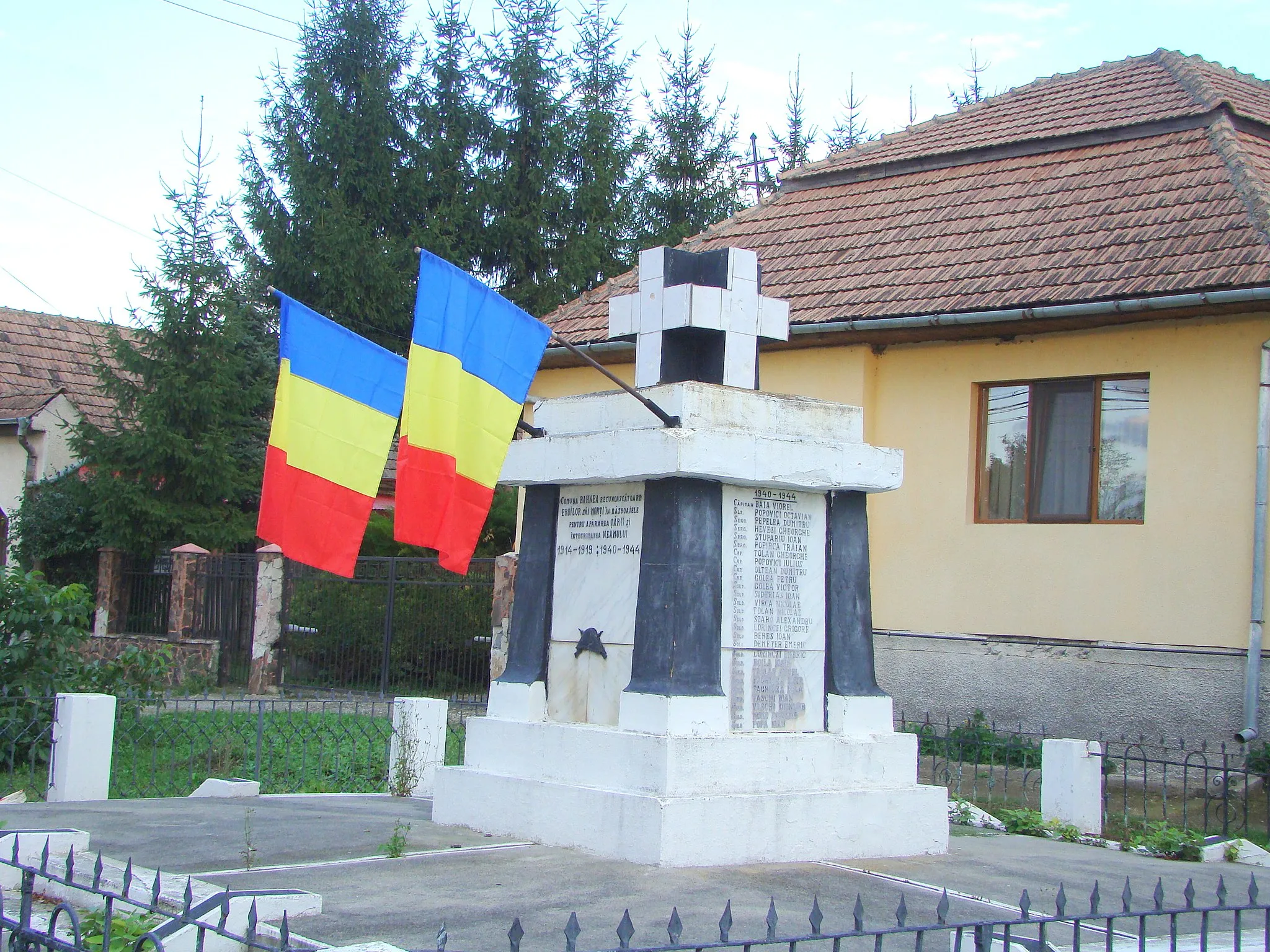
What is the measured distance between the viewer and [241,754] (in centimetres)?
1179

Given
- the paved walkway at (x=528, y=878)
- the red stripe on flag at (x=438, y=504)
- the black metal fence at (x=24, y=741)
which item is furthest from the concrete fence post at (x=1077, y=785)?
the black metal fence at (x=24, y=741)

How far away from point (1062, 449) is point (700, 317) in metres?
6.36

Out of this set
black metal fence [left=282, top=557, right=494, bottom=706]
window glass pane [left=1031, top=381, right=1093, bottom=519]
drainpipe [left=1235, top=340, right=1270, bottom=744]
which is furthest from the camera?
black metal fence [left=282, top=557, right=494, bottom=706]

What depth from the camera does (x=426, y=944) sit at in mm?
4824

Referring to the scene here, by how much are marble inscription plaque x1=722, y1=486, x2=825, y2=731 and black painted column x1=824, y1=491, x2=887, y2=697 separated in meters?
0.05

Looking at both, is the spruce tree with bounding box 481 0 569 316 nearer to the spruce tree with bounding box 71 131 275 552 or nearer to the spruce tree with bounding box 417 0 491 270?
the spruce tree with bounding box 417 0 491 270

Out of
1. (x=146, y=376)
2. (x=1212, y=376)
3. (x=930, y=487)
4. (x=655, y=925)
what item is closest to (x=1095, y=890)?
(x=655, y=925)

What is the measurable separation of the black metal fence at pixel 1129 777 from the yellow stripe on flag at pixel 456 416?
471 cm

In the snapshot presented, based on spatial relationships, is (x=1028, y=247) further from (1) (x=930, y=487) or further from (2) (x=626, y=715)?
(2) (x=626, y=715)

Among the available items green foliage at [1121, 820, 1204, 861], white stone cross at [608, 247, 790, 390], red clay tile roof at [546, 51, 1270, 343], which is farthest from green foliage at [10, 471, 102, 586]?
green foliage at [1121, 820, 1204, 861]

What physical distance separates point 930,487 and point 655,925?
8.67 m

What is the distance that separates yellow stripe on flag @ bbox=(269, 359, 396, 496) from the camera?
6992 mm

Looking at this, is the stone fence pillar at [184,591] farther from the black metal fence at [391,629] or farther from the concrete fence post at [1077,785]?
the concrete fence post at [1077,785]

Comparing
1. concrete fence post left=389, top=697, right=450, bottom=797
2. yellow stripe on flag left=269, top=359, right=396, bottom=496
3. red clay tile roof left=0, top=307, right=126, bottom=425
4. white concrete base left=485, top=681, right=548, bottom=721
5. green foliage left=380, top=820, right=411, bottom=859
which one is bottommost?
green foliage left=380, top=820, right=411, bottom=859
